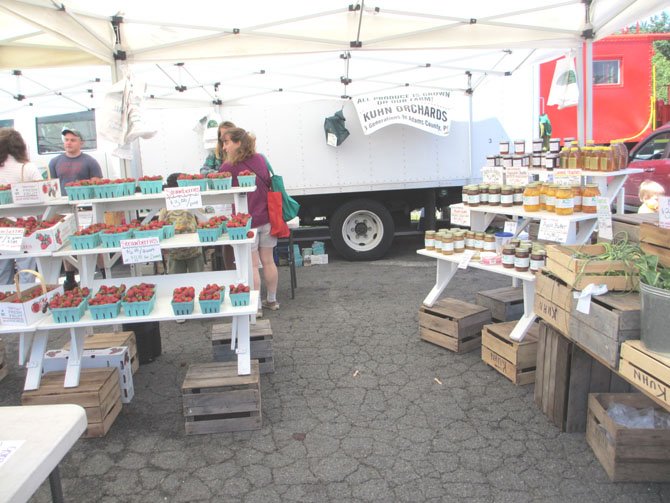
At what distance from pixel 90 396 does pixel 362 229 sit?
5450 mm

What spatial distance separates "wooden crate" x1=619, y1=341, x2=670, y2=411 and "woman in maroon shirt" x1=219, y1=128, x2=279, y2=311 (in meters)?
3.49

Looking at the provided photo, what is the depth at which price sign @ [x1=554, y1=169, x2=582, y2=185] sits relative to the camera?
169 inches

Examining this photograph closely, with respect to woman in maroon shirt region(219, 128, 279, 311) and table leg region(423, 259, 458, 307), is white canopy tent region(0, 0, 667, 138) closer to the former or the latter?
woman in maroon shirt region(219, 128, 279, 311)

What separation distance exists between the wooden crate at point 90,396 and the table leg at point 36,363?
46 millimetres

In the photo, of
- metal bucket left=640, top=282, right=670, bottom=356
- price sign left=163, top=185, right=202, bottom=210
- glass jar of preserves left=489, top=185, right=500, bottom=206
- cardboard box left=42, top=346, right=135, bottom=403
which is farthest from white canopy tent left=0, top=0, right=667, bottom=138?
metal bucket left=640, top=282, right=670, bottom=356

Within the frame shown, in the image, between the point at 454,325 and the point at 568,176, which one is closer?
the point at 568,176

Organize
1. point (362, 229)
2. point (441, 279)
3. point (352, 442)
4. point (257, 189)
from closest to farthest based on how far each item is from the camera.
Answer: point (352, 442)
point (441, 279)
point (257, 189)
point (362, 229)

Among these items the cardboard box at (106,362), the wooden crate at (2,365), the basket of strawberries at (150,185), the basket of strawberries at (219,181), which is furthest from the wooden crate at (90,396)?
the basket of strawberries at (219,181)

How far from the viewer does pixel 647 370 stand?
231 cm

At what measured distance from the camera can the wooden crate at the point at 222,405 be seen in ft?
11.2

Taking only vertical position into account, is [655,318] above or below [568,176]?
below

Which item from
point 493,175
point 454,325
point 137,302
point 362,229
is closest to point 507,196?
point 493,175

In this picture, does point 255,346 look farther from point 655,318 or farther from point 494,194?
point 655,318

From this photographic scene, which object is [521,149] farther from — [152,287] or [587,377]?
[152,287]
